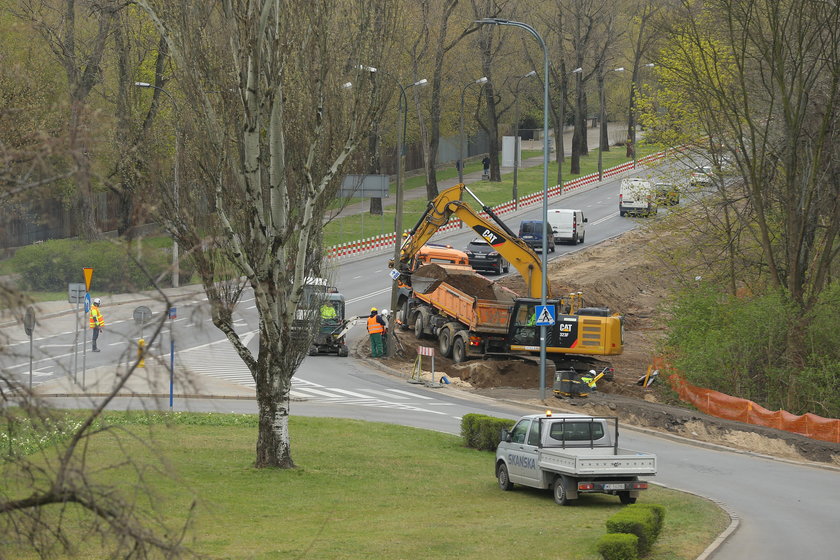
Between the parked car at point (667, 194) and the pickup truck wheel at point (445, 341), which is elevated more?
the parked car at point (667, 194)

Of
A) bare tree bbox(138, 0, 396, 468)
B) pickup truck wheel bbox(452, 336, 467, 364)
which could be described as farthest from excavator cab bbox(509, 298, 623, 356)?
bare tree bbox(138, 0, 396, 468)

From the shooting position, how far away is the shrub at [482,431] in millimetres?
25688

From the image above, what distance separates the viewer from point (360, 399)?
112 ft

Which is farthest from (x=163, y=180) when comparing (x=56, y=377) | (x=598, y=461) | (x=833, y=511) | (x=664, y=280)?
(x=664, y=280)

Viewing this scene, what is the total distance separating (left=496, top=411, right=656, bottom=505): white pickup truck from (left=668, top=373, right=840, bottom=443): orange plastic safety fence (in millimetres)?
8405

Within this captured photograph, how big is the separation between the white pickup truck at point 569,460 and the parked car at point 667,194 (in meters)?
21.3

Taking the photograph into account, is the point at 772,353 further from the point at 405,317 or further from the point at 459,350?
the point at 405,317

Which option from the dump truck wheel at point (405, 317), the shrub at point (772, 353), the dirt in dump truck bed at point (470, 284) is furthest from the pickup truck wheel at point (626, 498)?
the dump truck wheel at point (405, 317)

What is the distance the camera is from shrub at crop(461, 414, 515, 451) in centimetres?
2569

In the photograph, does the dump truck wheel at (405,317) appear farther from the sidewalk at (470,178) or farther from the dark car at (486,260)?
the dark car at (486,260)

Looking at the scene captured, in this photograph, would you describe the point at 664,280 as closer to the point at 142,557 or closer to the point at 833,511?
the point at 833,511

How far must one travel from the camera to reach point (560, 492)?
1936 cm

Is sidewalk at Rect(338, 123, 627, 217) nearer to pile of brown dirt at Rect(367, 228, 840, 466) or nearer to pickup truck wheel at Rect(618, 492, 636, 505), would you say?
pile of brown dirt at Rect(367, 228, 840, 466)

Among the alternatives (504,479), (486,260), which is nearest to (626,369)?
(486,260)
